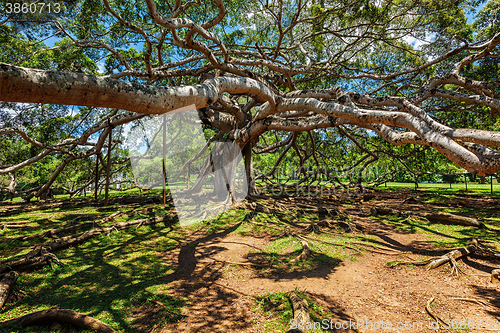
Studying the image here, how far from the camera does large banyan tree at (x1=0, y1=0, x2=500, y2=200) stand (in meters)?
2.52

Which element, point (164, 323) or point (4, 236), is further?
point (4, 236)

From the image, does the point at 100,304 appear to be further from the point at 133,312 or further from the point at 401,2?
the point at 401,2

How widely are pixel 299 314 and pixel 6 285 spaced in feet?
11.5

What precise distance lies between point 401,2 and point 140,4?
8572mm

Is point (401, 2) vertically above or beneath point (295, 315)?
above

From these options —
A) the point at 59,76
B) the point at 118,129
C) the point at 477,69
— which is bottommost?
the point at 59,76

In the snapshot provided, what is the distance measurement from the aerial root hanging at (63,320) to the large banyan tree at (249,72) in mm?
2036

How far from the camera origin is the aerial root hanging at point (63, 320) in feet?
7.25

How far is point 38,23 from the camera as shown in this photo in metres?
6.87

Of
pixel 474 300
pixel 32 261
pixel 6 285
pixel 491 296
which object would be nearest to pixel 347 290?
pixel 474 300

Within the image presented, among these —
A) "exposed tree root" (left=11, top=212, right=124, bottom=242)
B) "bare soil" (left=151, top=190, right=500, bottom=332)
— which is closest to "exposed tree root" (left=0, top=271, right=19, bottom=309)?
"bare soil" (left=151, top=190, right=500, bottom=332)

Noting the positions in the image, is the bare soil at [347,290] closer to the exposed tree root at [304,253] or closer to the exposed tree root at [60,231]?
the exposed tree root at [304,253]

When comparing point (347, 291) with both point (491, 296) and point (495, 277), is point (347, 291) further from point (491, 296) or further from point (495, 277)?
point (495, 277)

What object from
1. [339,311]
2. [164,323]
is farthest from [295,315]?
[164,323]
